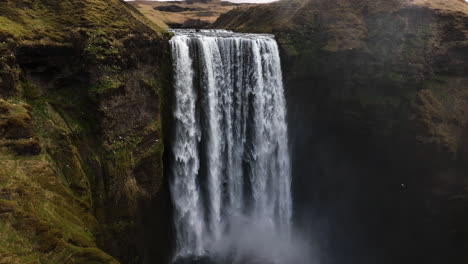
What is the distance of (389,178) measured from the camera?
20.0 metres

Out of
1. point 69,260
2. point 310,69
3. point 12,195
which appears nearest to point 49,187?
point 12,195

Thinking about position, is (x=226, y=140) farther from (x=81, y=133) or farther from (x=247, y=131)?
(x=81, y=133)

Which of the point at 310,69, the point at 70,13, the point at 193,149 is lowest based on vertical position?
the point at 193,149

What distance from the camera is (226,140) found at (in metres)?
18.8

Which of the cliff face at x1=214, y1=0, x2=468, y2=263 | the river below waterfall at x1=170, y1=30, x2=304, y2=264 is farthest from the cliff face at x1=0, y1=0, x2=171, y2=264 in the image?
Result: the cliff face at x1=214, y1=0, x2=468, y2=263

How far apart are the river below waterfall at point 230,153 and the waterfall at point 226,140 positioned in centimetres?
6

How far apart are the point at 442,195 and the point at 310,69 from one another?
11.9 meters

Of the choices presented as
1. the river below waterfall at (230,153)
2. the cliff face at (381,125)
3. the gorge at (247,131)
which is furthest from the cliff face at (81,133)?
the cliff face at (381,125)

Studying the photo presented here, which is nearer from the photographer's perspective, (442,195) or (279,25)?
(442,195)

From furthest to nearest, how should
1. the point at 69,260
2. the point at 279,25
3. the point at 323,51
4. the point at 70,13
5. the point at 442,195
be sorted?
the point at 279,25 < the point at 323,51 < the point at 442,195 < the point at 70,13 < the point at 69,260

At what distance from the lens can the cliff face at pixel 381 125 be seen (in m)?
18.9

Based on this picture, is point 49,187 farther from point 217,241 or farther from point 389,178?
point 389,178

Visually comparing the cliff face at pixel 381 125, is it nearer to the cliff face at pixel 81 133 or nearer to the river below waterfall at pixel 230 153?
the river below waterfall at pixel 230 153

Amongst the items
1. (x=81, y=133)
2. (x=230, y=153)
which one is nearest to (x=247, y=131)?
(x=230, y=153)
